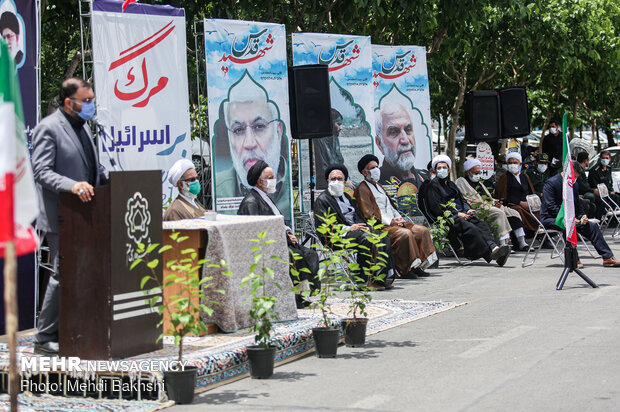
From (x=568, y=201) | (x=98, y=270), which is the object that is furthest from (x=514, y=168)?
(x=98, y=270)

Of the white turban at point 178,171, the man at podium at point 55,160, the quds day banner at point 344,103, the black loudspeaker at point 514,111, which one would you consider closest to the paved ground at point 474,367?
the man at podium at point 55,160

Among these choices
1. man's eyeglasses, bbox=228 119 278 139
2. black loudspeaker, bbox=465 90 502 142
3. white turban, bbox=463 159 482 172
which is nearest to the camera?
man's eyeglasses, bbox=228 119 278 139

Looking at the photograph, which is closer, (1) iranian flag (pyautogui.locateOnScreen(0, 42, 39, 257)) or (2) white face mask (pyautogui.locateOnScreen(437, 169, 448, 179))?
(1) iranian flag (pyautogui.locateOnScreen(0, 42, 39, 257))

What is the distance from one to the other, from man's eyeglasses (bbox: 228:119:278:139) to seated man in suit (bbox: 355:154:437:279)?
5.22 ft

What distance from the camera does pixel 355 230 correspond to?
12219 millimetres

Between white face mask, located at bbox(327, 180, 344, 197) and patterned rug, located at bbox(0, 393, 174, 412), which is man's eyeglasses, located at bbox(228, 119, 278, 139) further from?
patterned rug, located at bbox(0, 393, 174, 412)

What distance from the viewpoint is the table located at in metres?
7.68

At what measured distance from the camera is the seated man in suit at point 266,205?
995cm

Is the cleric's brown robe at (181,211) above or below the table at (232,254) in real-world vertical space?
above

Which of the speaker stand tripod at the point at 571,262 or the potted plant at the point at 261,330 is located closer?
the potted plant at the point at 261,330

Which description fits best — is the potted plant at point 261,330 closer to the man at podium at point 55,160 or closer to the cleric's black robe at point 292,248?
the man at podium at point 55,160

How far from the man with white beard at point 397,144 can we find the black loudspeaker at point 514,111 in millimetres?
4367

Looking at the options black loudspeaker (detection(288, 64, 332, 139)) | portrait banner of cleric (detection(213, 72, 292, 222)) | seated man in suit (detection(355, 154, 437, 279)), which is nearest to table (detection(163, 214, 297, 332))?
portrait banner of cleric (detection(213, 72, 292, 222))

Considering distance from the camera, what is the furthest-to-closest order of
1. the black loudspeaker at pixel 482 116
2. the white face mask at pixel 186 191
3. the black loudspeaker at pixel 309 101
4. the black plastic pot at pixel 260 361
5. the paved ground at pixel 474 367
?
the black loudspeaker at pixel 482 116, the black loudspeaker at pixel 309 101, the white face mask at pixel 186 191, the black plastic pot at pixel 260 361, the paved ground at pixel 474 367
